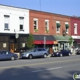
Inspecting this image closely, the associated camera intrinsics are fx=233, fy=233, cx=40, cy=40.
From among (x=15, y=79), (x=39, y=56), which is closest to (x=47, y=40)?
(x=39, y=56)

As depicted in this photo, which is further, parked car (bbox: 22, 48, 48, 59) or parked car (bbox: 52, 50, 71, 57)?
parked car (bbox: 52, 50, 71, 57)

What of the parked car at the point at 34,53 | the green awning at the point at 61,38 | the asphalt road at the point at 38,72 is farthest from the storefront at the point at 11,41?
the asphalt road at the point at 38,72

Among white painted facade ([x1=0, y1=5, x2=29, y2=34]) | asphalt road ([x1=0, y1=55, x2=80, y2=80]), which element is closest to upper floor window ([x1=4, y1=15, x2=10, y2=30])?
white painted facade ([x1=0, y1=5, x2=29, y2=34])

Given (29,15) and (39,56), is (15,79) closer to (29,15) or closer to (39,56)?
(39,56)

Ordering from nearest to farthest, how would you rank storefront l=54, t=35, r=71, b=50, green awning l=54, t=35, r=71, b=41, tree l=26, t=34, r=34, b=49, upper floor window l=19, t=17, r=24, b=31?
tree l=26, t=34, r=34, b=49
upper floor window l=19, t=17, r=24, b=31
green awning l=54, t=35, r=71, b=41
storefront l=54, t=35, r=71, b=50

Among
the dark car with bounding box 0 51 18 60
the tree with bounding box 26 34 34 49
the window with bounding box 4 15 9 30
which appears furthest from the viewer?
the tree with bounding box 26 34 34 49

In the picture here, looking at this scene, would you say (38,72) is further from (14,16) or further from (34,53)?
(14,16)

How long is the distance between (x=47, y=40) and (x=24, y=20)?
6.43m

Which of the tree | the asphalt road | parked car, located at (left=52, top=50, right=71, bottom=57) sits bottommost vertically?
the asphalt road

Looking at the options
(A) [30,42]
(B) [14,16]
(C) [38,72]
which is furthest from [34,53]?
(C) [38,72]

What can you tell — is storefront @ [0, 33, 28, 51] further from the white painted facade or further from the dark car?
the dark car

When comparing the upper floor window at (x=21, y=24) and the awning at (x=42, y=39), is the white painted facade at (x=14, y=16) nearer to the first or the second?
the upper floor window at (x=21, y=24)

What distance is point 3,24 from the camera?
35.2m

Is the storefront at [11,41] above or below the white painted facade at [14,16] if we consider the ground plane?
below
